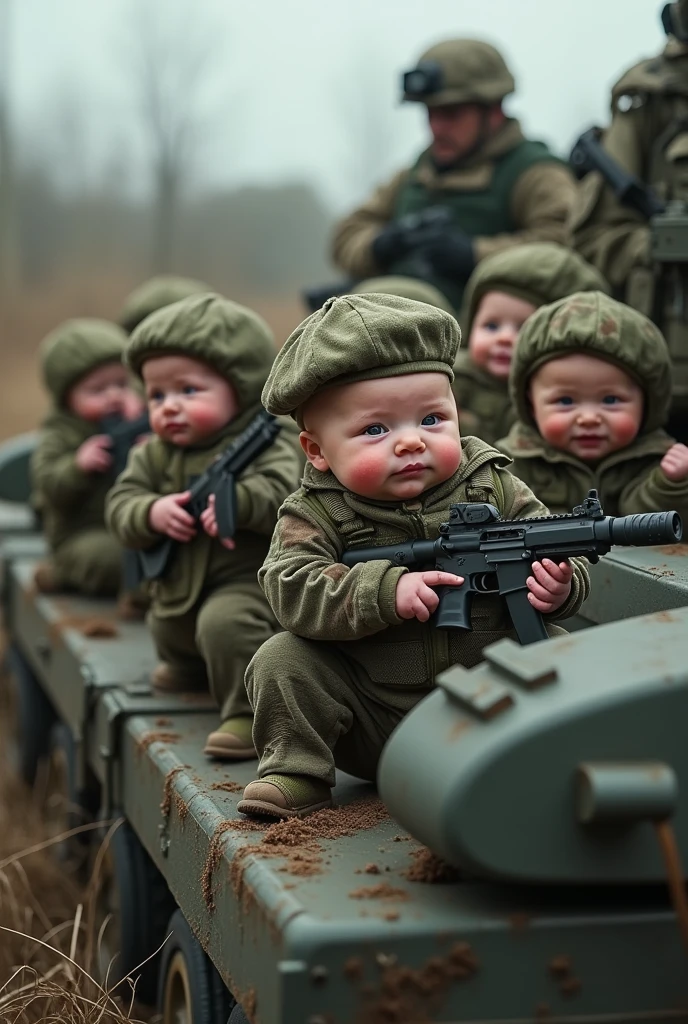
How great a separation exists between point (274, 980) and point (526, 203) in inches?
194

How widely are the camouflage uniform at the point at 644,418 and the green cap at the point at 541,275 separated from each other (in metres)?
0.81

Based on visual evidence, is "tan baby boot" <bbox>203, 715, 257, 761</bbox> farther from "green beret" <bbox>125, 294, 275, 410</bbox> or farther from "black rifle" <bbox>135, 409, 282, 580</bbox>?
"green beret" <bbox>125, 294, 275, 410</bbox>

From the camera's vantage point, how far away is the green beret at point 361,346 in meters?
3.22

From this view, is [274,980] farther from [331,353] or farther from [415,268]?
[415,268]

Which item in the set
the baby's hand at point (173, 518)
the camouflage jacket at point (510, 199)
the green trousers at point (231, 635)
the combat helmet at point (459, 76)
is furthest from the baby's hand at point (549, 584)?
the combat helmet at point (459, 76)

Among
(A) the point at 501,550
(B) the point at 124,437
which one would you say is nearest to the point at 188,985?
(A) the point at 501,550

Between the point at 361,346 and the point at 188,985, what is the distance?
4.28 ft

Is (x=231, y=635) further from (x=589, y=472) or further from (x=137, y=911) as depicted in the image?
(x=589, y=472)

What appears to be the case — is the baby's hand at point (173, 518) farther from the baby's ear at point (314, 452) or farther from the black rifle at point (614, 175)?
the black rifle at point (614, 175)

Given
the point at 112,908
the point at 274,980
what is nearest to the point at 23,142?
the point at 112,908

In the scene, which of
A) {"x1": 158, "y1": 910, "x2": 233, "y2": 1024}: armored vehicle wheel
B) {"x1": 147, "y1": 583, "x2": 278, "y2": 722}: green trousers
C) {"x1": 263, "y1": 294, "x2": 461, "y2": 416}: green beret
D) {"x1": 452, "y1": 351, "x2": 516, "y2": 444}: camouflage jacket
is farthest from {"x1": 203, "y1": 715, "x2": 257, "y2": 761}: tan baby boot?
{"x1": 452, "y1": 351, "x2": 516, "y2": 444}: camouflage jacket

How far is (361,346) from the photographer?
3215mm

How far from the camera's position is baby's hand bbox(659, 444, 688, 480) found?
407 centimetres

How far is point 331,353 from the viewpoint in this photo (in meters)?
3.22
